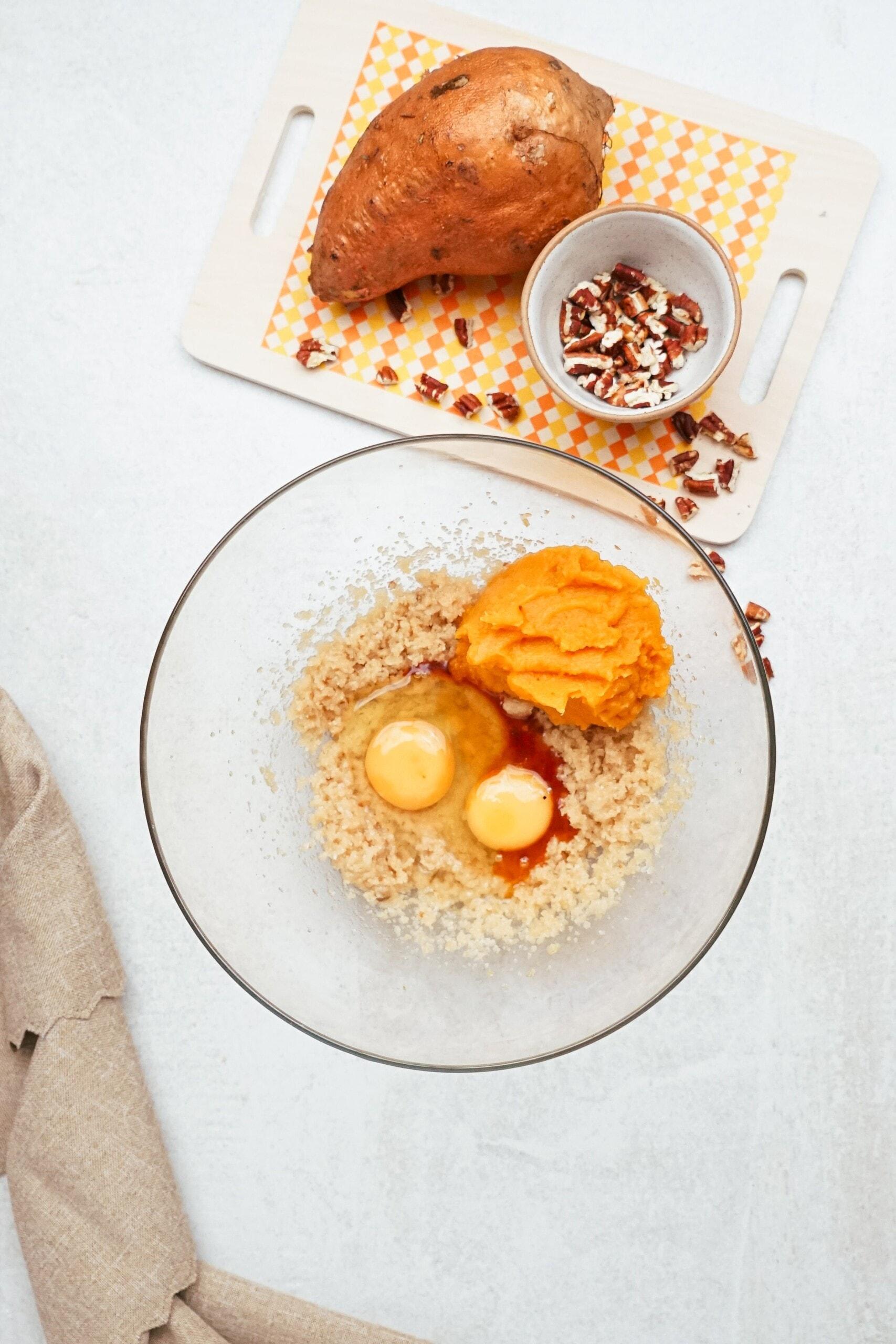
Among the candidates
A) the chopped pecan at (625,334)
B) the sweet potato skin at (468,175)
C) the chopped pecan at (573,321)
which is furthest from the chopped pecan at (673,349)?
the sweet potato skin at (468,175)

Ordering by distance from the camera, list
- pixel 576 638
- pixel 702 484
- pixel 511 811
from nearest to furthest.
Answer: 1. pixel 576 638
2. pixel 511 811
3. pixel 702 484

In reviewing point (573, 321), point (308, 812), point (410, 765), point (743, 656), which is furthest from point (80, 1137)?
point (573, 321)

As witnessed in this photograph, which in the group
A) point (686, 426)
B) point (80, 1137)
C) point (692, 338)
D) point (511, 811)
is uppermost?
point (692, 338)

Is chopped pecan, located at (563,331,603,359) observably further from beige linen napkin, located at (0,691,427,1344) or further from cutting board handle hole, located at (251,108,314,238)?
beige linen napkin, located at (0,691,427,1344)

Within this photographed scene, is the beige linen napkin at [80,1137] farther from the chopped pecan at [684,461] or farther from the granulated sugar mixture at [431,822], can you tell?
the chopped pecan at [684,461]

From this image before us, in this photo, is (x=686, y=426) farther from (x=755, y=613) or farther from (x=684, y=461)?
(x=755, y=613)

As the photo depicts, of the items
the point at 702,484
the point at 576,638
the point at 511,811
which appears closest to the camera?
the point at 576,638

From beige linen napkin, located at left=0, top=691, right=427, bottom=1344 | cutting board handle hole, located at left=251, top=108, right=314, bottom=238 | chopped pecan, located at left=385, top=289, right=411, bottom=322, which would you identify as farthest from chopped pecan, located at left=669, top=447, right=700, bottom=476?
beige linen napkin, located at left=0, top=691, right=427, bottom=1344

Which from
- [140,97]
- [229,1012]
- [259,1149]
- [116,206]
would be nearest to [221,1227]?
[259,1149]
